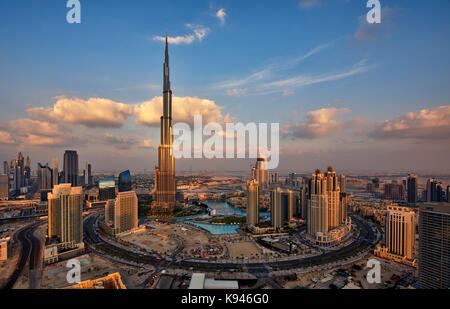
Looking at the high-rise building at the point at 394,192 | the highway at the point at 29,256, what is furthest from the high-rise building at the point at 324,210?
the high-rise building at the point at 394,192

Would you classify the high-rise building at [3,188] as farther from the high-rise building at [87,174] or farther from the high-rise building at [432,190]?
the high-rise building at [432,190]

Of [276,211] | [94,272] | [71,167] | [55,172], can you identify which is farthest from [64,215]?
[71,167]

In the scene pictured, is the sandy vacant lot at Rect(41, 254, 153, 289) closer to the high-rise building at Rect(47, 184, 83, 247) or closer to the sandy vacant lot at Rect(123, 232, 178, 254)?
the high-rise building at Rect(47, 184, 83, 247)

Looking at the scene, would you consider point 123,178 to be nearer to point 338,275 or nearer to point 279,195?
point 279,195

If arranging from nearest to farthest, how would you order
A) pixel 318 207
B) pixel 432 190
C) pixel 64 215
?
pixel 64 215
pixel 318 207
pixel 432 190
